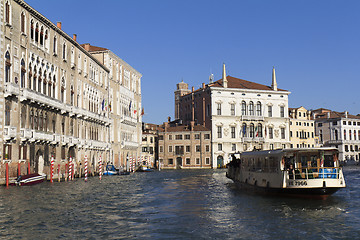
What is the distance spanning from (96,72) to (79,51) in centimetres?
535

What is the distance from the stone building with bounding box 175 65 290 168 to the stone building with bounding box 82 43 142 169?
12.9 metres

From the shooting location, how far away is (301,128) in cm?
7550

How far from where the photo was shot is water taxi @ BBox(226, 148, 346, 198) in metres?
18.7

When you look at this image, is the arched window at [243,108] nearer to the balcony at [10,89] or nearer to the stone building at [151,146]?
Answer: the stone building at [151,146]

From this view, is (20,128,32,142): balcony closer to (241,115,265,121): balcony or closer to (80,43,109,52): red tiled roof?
(80,43,109,52): red tiled roof

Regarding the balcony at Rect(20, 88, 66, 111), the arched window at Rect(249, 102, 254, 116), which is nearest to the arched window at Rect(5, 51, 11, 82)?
the balcony at Rect(20, 88, 66, 111)

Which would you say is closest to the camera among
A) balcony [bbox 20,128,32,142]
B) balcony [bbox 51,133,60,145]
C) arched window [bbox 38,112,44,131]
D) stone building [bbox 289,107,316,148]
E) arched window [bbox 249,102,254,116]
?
balcony [bbox 20,128,32,142]

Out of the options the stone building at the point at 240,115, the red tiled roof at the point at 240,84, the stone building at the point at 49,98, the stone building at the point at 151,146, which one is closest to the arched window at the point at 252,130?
the stone building at the point at 240,115

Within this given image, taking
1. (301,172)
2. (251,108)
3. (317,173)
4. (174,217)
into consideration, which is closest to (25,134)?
(174,217)

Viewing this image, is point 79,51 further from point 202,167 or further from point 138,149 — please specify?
point 202,167

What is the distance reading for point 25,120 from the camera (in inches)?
1069

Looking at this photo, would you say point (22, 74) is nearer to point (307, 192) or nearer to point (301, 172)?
point (301, 172)

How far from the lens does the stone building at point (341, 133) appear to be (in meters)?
84.9

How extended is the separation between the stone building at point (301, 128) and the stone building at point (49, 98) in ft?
115
